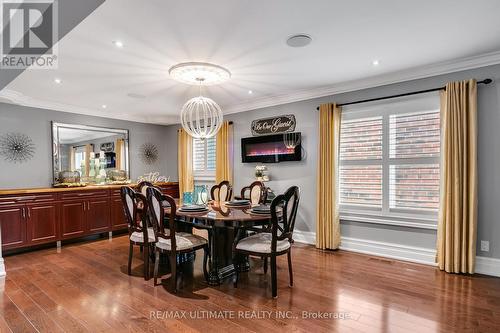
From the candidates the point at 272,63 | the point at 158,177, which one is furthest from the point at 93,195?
the point at 272,63

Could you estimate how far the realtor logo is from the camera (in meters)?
2.16

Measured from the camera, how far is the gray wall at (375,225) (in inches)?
131

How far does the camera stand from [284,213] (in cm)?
293

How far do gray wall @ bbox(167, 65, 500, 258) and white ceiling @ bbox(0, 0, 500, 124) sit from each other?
0.26m

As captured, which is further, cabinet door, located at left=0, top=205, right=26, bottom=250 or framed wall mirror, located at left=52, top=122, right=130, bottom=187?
framed wall mirror, located at left=52, top=122, right=130, bottom=187

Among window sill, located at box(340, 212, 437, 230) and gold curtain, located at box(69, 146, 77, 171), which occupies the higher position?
gold curtain, located at box(69, 146, 77, 171)

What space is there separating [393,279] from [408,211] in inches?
43.1

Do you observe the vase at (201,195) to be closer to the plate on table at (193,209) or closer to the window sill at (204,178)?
the plate on table at (193,209)

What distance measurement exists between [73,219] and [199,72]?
11.9 ft

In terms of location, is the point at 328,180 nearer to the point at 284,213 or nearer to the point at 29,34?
the point at 284,213

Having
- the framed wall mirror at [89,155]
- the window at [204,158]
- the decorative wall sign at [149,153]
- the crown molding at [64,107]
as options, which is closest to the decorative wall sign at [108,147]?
the framed wall mirror at [89,155]

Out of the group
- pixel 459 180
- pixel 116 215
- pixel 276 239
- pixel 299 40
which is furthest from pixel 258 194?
pixel 116 215

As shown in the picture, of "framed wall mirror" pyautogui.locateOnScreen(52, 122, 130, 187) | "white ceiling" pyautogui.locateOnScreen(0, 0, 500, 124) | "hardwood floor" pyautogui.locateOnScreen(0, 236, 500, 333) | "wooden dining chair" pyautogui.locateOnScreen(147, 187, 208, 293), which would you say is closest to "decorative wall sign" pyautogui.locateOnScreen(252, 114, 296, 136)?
"white ceiling" pyautogui.locateOnScreen(0, 0, 500, 124)

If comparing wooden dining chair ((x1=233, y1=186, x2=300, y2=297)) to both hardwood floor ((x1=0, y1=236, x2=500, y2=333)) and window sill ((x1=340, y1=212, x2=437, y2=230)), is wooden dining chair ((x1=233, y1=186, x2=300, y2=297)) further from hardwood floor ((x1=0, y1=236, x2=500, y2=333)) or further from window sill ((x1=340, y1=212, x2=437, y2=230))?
window sill ((x1=340, y1=212, x2=437, y2=230))
